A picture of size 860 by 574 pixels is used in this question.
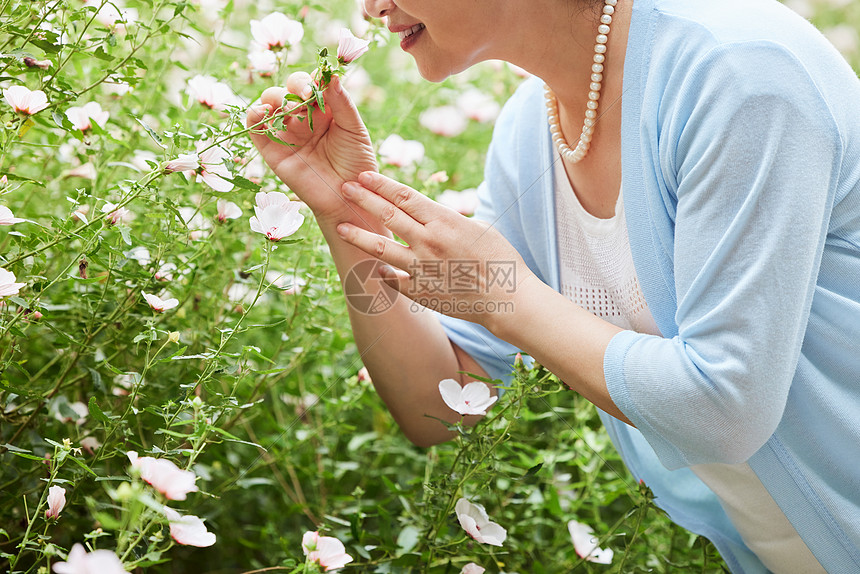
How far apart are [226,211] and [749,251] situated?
1.54 ft

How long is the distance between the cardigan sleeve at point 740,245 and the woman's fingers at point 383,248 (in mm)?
212

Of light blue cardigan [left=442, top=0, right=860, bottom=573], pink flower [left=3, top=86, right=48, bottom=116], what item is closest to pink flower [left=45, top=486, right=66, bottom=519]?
pink flower [left=3, top=86, right=48, bottom=116]

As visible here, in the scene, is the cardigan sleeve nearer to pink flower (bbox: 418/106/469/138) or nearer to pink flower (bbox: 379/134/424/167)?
pink flower (bbox: 379/134/424/167)

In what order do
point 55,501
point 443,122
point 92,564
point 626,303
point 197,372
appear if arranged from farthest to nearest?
point 443,122, point 626,303, point 197,372, point 55,501, point 92,564

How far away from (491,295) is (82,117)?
42cm

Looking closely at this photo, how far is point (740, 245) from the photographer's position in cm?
52

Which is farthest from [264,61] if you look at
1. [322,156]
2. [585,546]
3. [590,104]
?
[585,546]

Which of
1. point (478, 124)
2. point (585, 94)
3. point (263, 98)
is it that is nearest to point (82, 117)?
point (263, 98)

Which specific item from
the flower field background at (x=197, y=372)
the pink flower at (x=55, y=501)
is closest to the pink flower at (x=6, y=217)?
the flower field background at (x=197, y=372)

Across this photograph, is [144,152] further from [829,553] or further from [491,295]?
[829,553]

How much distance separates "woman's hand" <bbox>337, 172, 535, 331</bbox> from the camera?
628mm

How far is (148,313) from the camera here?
68 centimetres

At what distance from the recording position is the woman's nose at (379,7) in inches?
26.7

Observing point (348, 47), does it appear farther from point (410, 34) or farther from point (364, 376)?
point (364, 376)
